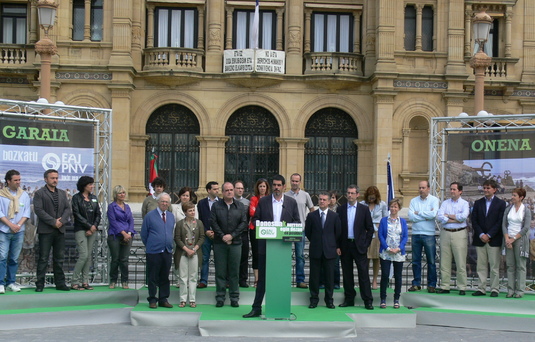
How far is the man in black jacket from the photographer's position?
13.9 meters

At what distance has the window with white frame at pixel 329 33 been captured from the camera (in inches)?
1139

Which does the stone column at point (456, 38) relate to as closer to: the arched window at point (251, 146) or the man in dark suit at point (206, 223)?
the arched window at point (251, 146)

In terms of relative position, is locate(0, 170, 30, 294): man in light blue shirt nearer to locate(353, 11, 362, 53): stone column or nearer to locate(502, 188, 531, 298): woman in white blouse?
locate(502, 188, 531, 298): woman in white blouse

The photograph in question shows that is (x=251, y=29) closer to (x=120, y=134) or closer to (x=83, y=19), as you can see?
(x=83, y=19)

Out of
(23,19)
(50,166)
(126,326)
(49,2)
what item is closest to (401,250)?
(126,326)

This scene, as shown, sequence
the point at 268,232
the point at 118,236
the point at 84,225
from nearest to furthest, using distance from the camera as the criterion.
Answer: the point at 268,232 → the point at 84,225 → the point at 118,236

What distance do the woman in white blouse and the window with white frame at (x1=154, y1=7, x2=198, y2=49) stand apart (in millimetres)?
16857

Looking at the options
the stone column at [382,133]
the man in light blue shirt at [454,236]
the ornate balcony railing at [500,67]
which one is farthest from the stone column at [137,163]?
the man in light blue shirt at [454,236]

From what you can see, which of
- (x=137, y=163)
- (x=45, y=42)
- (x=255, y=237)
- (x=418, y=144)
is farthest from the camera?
(x=418, y=144)

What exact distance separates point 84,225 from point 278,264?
4.09 metres

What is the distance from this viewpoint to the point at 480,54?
21.4 meters

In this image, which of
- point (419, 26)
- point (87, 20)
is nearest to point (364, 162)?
point (419, 26)

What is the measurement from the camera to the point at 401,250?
14.1 meters

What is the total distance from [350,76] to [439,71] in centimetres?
333
